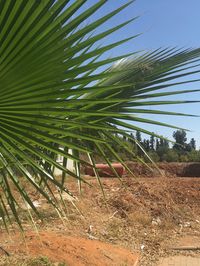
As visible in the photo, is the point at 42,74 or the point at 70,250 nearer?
the point at 42,74

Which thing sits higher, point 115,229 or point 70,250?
point 70,250

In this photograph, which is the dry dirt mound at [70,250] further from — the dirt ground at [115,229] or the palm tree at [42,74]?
the palm tree at [42,74]

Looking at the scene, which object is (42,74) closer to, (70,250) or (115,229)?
(70,250)

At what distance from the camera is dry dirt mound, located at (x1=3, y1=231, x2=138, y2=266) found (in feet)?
23.3

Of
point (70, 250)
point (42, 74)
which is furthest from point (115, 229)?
point (42, 74)

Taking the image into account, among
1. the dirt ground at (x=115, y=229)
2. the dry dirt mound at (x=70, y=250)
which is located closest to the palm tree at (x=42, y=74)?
Result: the dirt ground at (x=115, y=229)

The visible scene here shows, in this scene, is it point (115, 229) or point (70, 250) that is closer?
point (70, 250)

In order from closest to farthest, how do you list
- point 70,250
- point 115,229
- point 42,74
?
point 42,74
point 70,250
point 115,229

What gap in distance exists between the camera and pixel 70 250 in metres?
7.48

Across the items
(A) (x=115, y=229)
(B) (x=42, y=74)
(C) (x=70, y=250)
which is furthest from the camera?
(A) (x=115, y=229)

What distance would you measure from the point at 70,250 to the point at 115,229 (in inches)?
127

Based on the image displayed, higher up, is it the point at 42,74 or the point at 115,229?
the point at 42,74

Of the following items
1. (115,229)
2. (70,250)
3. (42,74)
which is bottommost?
(115,229)

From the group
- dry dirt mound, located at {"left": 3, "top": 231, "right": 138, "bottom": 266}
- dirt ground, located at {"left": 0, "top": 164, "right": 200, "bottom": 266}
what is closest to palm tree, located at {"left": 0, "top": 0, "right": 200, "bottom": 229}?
dirt ground, located at {"left": 0, "top": 164, "right": 200, "bottom": 266}
